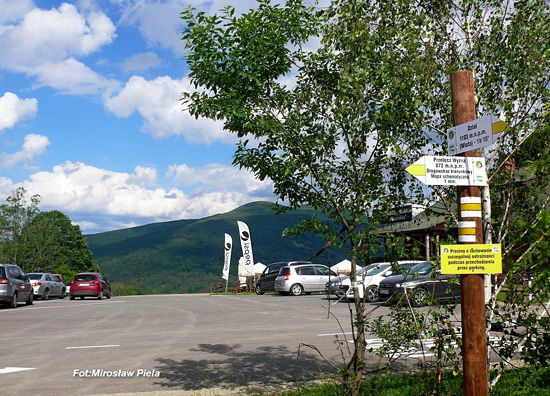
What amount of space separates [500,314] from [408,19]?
3.41 meters

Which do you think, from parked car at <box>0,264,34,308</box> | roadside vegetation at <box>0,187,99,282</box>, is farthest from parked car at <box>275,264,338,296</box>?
roadside vegetation at <box>0,187,99,282</box>

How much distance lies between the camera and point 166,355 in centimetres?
1016

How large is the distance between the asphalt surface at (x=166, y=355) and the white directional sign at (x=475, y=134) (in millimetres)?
2114

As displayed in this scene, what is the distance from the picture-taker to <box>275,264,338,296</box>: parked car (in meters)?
30.0

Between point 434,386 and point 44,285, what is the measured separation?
3100 centimetres

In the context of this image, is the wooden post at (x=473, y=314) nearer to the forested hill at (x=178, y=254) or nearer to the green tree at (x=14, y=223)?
the green tree at (x=14, y=223)

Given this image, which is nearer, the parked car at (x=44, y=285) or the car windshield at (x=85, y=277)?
the parked car at (x=44, y=285)

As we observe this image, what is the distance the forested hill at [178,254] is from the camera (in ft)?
454

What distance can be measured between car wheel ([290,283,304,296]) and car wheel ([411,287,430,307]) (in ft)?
78.8

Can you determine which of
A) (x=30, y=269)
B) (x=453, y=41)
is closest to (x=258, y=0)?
(x=453, y=41)

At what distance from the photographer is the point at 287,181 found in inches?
262

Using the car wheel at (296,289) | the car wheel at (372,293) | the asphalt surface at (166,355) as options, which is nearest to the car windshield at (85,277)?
the car wheel at (296,289)

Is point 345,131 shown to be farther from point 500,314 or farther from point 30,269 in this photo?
point 30,269

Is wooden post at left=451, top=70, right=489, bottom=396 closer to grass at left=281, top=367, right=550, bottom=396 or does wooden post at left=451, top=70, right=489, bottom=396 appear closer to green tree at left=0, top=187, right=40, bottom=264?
grass at left=281, top=367, right=550, bottom=396
